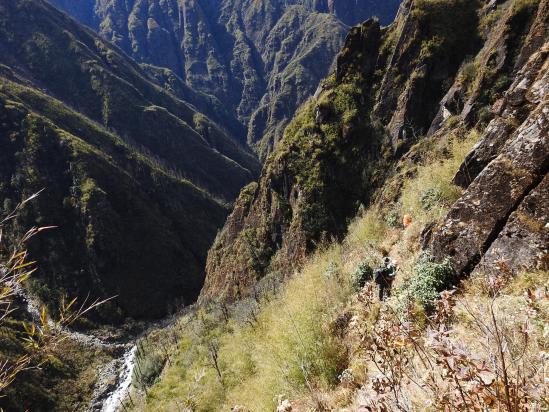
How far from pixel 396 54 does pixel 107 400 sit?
2590 inches

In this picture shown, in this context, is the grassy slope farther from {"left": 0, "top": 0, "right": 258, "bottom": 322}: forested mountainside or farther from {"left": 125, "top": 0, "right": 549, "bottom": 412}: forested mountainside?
{"left": 0, "top": 0, "right": 258, "bottom": 322}: forested mountainside

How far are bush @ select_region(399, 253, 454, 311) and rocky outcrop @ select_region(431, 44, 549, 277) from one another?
156 millimetres

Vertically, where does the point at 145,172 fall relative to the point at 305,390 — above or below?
below

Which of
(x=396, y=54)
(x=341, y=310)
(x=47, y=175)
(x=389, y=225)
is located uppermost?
(x=396, y=54)

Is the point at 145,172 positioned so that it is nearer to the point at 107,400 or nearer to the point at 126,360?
the point at 126,360

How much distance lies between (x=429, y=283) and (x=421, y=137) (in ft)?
75.1

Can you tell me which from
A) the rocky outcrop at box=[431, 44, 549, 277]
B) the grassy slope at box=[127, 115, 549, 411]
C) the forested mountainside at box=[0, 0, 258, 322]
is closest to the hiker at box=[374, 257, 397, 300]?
the grassy slope at box=[127, 115, 549, 411]

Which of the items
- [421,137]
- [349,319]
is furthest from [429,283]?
[421,137]

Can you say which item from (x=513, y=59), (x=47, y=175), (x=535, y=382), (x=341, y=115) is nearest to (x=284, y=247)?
(x=341, y=115)

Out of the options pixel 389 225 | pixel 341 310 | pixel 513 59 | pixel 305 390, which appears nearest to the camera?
pixel 305 390

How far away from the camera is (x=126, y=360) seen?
7444 cm

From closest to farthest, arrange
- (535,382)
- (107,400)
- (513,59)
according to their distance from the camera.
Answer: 1. (535,382)
2. (513,59)
3. (107,400)

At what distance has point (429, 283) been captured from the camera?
5336 millimetres

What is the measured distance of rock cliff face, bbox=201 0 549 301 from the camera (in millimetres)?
5016
